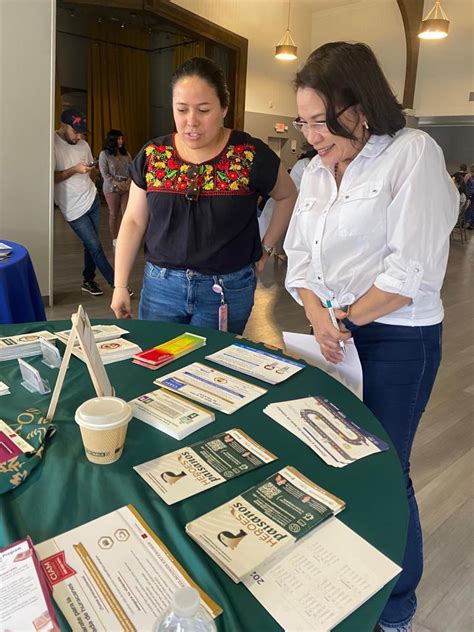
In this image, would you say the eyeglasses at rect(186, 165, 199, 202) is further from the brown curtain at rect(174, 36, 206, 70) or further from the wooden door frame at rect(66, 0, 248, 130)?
the brown curtain at rect(174, 36, 206, 70)

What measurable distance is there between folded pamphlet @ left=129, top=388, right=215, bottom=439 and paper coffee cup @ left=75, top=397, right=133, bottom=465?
0.39ft

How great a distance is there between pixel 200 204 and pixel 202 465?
38.9 inches

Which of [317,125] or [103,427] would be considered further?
[317,125]

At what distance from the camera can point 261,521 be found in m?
0.76

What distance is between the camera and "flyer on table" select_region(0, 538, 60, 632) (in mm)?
574

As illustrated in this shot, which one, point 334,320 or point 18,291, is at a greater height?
point 334,320

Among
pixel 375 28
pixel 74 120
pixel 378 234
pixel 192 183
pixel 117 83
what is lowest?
pixel 378 234

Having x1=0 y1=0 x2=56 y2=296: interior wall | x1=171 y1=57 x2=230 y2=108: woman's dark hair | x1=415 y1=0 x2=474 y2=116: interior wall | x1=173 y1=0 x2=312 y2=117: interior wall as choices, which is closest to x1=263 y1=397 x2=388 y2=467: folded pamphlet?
x1=171 y1=57 x2=230 y2=108: woman's dark hair

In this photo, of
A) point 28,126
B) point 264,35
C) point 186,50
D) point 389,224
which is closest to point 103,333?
point 389,224

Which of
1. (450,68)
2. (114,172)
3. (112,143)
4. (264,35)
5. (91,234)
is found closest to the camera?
(91,234)

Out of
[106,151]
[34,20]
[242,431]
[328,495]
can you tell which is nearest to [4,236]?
[34,20]

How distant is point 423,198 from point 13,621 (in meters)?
1.09

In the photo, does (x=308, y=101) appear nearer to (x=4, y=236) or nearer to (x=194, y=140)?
(x=194, y=140)

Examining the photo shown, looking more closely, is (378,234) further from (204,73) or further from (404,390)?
(204,73)
